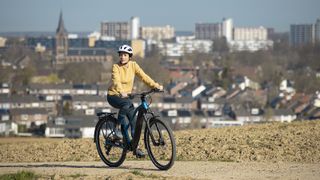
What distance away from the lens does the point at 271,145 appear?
1255 centimetres

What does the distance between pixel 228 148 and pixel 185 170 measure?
2.09 metres

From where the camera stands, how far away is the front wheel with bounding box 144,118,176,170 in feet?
34.2

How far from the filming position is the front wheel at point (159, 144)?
34.2 feet

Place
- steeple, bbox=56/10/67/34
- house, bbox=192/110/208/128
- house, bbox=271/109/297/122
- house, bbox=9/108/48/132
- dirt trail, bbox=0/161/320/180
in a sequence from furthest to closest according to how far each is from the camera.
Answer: steeple, bbox=56/10/67/34 < house, bbox=271/109/297/122 < house, bbox=9/108/48/132 < house, bbox=192/110/208/128 < dirt trail, bbox=0/161/320/180

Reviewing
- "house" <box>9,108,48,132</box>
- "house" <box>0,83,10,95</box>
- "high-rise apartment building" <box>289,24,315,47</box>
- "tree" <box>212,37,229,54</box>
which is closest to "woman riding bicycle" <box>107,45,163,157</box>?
"house" <box>9,108,48,132</box>

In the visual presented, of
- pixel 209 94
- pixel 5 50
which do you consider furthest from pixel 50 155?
pixel 5 50

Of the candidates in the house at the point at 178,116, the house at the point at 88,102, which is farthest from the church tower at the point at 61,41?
the house at the point at 178,116

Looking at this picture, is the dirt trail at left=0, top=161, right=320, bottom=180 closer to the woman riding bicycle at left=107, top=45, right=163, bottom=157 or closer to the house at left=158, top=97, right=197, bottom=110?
the woman riding bicycle at left=107, top=45, right=163, bottom=157

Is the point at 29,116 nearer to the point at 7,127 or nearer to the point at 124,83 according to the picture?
the point at 7,127

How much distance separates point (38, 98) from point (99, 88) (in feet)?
19.6

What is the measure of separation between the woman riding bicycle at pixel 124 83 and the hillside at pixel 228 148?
5.32ft

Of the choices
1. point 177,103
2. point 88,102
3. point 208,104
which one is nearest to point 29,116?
point 88,102

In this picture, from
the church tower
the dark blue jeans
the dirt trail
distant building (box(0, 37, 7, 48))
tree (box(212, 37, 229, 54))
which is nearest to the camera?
the dirt trail

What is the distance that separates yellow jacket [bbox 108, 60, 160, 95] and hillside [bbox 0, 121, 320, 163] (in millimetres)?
1725
